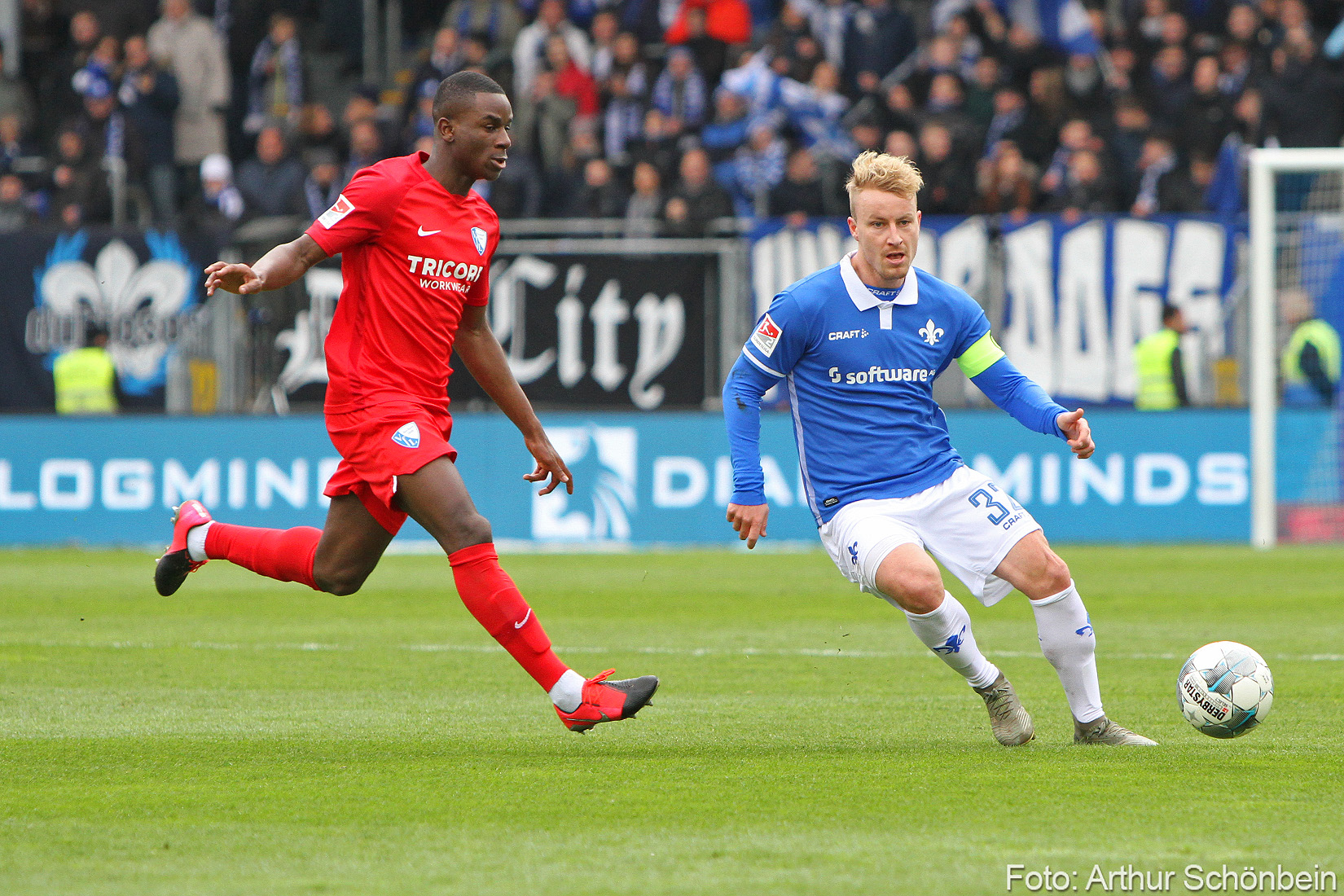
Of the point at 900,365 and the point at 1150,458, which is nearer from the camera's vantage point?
the point at 900,365

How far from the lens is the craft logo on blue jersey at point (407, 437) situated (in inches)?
231

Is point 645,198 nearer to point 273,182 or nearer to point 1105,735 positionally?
point 273,182

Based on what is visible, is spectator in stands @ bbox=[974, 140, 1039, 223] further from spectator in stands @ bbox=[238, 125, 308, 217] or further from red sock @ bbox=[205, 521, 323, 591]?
red sock @ bbox=[205, 521, 323, 591]

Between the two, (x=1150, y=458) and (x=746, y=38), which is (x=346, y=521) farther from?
(x=746, y=38)

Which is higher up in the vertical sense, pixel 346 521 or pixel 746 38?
pixel 746 38

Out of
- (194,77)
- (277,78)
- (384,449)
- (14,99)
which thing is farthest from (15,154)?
(384,449)

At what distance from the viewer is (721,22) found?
19.8 m

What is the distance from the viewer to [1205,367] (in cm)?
1628

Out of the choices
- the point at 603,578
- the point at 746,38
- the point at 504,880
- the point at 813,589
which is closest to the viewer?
the point at 504,880

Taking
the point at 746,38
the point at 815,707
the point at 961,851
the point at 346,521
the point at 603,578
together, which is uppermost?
the point at 746,38

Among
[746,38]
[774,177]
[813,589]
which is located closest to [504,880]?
[813,589]

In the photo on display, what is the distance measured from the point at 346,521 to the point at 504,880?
7.91 ft

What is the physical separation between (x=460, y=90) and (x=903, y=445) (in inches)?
74.5

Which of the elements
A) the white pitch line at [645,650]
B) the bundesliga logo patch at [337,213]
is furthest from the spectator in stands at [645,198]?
the bundesliga logo patch at [337,213]
